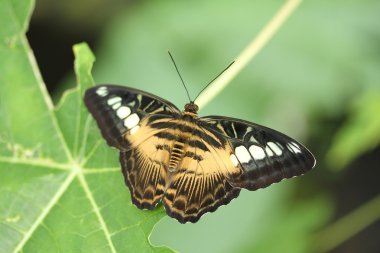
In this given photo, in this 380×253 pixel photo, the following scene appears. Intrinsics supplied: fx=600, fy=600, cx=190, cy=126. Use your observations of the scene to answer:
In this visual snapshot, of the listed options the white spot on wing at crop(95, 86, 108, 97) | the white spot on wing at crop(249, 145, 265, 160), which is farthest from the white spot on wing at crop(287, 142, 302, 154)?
the white spot on wing at crop(95, 86, 108, 97)

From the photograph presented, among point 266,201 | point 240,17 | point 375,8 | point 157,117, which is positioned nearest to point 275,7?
point 240,17

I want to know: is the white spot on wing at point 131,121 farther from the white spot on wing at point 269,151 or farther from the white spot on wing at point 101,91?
the white spot on wing at point 269,151

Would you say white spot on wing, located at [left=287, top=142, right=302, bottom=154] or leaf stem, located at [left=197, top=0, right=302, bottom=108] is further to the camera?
leaf stem, located at [left=197, top=0, right=302, bottom=108]

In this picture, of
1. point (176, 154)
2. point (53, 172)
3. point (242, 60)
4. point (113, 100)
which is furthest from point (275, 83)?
point (53, 172)

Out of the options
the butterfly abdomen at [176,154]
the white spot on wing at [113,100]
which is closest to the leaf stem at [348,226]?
the butterfly abdomen at [176,154]

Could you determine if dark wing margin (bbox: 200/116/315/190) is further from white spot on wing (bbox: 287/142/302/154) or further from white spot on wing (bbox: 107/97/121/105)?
white spot on wing (bbox: 107/97/121/105)

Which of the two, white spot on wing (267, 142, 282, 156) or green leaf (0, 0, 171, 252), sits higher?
white spot on wing (267, 142, 282, 156)
